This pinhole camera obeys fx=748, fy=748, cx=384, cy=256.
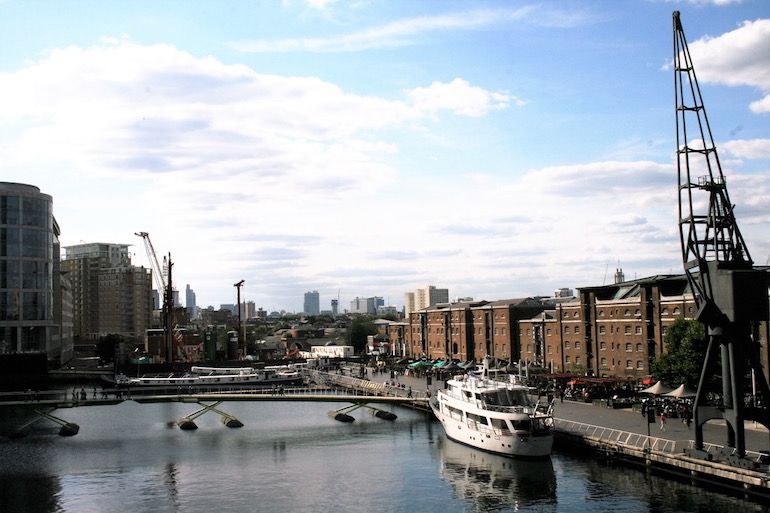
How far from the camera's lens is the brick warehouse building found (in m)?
78.2

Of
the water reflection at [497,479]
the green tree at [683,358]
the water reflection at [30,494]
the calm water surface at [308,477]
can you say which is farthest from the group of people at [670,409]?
the water reflection at [30,494]

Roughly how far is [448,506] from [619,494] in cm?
937

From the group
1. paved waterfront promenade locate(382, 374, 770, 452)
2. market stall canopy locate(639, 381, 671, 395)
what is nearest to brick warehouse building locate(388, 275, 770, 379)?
market stall canopy locate(639, 381, 671, 395)

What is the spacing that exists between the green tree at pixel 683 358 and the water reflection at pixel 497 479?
17119mm

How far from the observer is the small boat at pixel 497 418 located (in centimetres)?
5012

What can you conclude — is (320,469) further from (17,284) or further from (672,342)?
(17,284)

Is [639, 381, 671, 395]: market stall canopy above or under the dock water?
above

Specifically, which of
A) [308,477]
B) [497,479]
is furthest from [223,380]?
[497,479]

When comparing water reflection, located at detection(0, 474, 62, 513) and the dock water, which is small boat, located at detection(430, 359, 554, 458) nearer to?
the dock water

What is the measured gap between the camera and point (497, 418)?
Answer: 172 ft

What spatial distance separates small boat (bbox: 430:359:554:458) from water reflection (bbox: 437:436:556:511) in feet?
2.86

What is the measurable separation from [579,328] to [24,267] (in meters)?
86.8

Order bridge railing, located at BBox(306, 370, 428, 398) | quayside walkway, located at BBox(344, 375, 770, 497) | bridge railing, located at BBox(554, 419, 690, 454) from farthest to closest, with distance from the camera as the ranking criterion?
bridge railing, located at BBox(306, 370, 428, 398), bridge railing, located at BBox(554, 419, 690, 454), quayside walkway, located at BBox(344, 375, 770, 497)

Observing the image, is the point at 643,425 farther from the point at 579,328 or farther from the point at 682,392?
the point at 579,328
